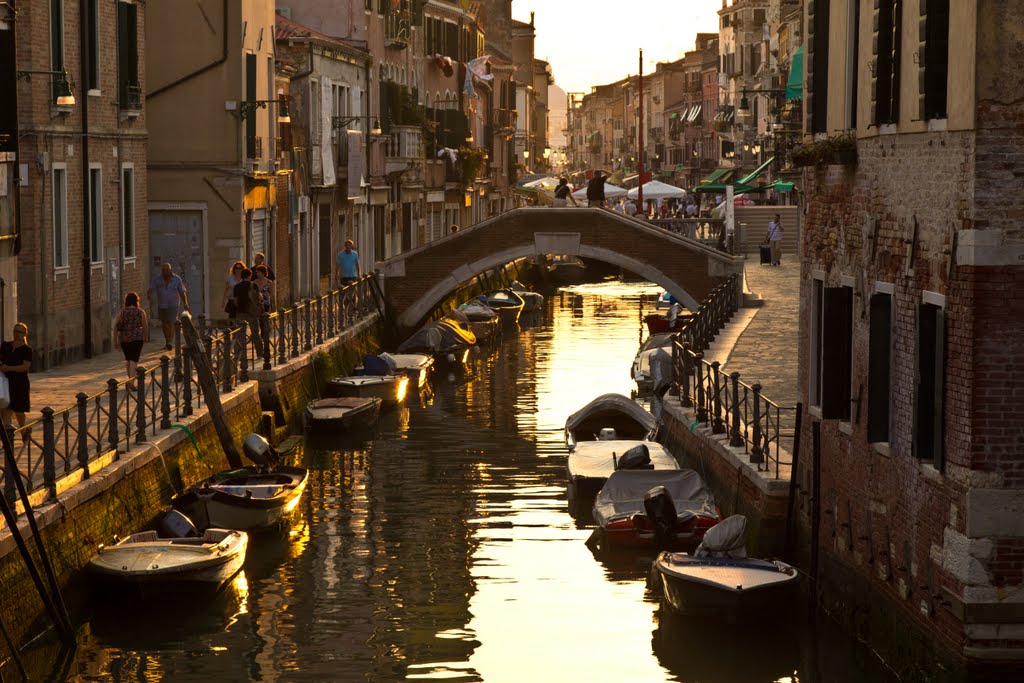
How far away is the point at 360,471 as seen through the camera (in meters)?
25.1

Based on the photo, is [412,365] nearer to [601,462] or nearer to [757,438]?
[601,462]

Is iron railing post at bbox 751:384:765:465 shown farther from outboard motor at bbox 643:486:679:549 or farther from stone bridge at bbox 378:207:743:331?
stone bridge at bbox 378:207:743:331

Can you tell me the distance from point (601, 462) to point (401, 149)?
25.7 m

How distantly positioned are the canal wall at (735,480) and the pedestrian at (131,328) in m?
6.98

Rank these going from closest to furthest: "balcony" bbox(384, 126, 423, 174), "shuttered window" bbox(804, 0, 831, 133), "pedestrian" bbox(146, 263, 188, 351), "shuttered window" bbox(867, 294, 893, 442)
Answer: "shuttered window" bbox(867, 294, 893, 442)
"shuttered window" bbox(804, 0, 831, 133)
"pedestrian" bbox(146, 263, 188, 351)
"balcony" bbox(384, 126, 423, 174)

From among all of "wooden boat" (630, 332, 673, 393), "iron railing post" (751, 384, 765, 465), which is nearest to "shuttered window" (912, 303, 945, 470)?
"iron railing post" (751, 384, 765, 465)

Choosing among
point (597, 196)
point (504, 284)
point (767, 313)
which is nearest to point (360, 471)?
point (767, 313)

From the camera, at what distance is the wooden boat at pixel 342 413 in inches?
1079

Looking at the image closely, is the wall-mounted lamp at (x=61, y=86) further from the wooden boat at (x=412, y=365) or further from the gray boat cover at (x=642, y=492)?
the wooden boat at (x=412, y=365)

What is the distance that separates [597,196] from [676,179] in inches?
2869

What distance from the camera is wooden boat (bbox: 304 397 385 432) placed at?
2741cm

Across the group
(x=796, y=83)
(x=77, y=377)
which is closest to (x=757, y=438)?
(x=77, y=377)

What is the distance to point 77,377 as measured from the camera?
2344 centimetres

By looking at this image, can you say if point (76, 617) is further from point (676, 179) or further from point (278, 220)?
point (676, 179)
